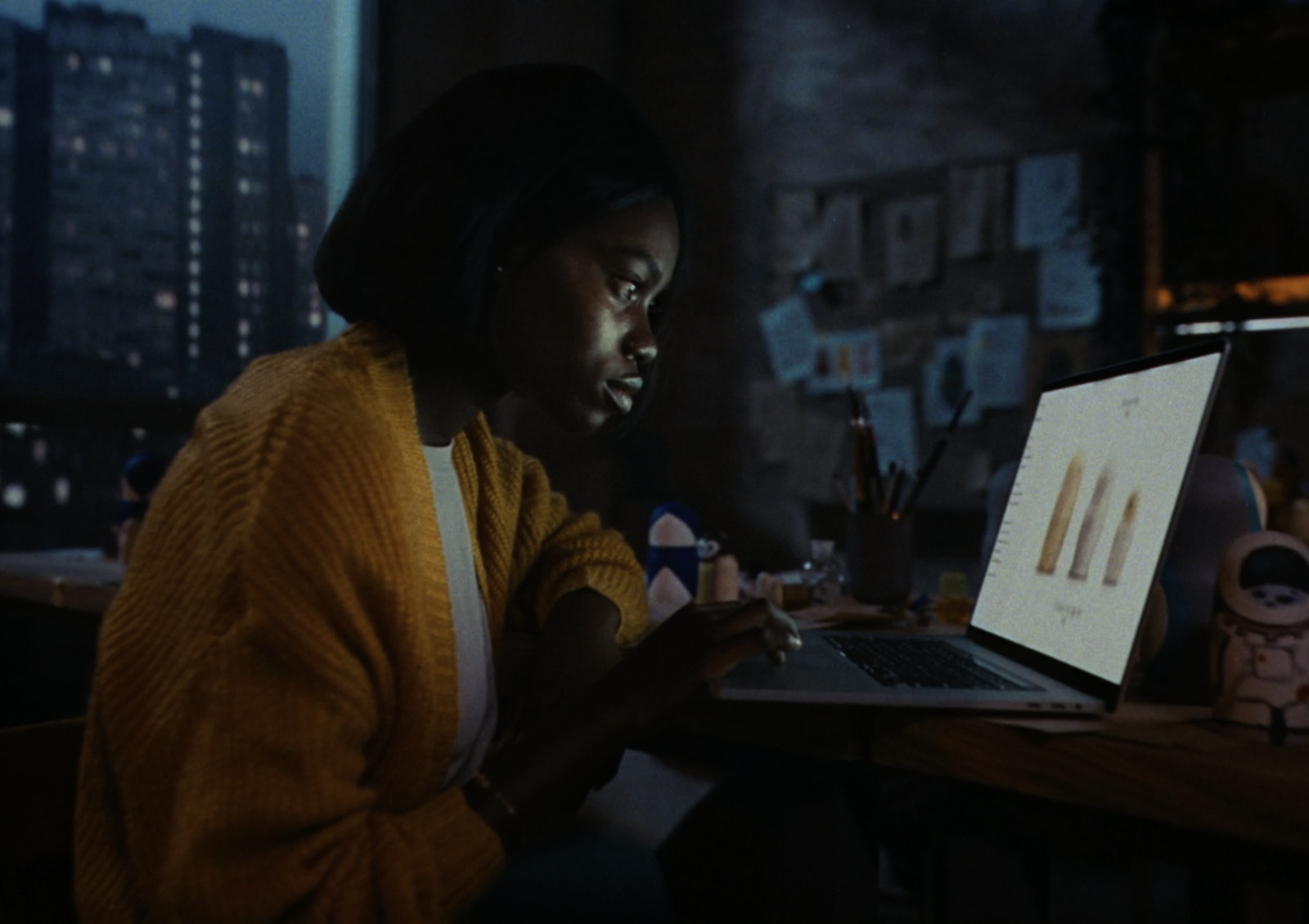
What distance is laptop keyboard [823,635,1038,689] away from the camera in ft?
2.63

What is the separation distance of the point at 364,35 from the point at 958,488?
1.77 m

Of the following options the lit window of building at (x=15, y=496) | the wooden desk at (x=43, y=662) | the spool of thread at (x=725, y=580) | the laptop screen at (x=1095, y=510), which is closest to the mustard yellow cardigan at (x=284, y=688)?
the laptop screen at (x=1095, y=510)

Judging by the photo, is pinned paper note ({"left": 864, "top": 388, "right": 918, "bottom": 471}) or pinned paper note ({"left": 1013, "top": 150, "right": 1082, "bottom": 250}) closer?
pinned paper note ({"left": 1013, "top": 150, "right": 1082, "bottom": 250})

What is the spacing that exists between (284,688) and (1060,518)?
703mm

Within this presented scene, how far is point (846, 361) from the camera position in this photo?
240cm

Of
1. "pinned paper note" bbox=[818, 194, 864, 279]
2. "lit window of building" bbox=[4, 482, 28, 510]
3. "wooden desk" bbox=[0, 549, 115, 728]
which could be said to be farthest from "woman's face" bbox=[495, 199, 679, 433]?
"lit window of building" bbox=[4, 482, 28, 510]

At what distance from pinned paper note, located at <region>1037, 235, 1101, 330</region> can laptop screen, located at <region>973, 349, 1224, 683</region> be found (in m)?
1.08

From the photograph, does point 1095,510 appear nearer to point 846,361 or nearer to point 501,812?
point 501,812

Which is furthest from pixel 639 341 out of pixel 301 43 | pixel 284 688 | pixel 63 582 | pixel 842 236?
pixel 301 43

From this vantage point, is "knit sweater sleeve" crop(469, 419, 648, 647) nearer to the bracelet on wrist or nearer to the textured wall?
the bracelet on wrist

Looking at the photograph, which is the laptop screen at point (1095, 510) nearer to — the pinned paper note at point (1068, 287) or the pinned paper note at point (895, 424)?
the pinned paper note at point (1068, 287)

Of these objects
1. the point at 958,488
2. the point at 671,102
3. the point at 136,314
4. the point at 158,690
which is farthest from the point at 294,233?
the point at 158,690

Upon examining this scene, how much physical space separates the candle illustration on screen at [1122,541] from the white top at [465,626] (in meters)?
0.51

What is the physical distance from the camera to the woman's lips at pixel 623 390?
2.77ft
